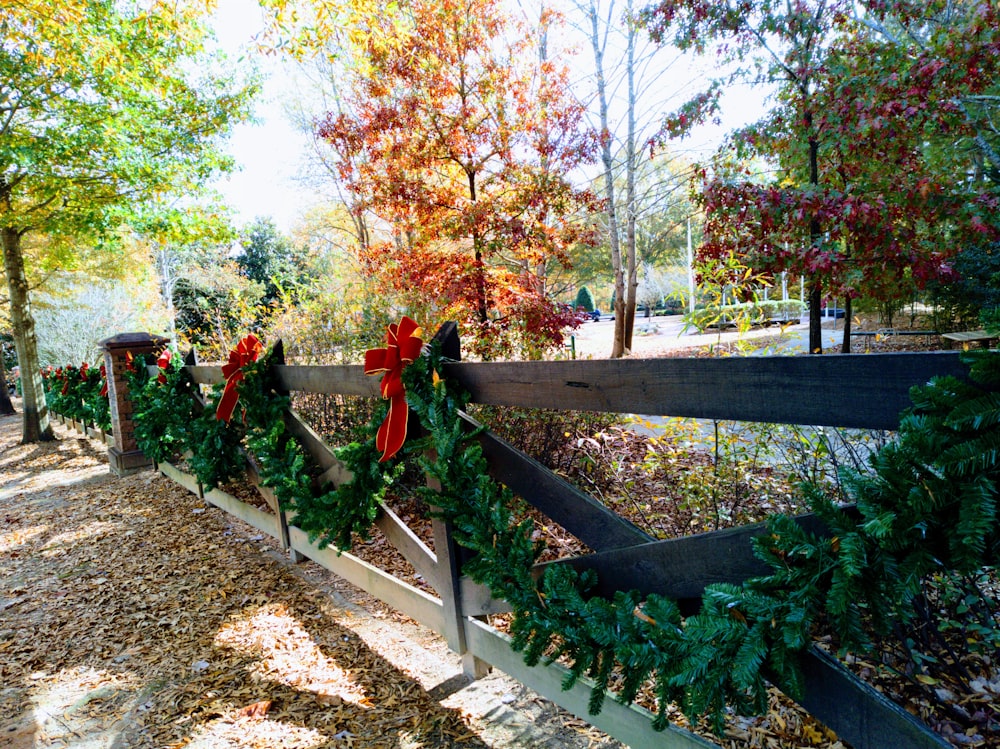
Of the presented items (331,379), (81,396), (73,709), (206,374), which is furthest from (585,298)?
(73,709)

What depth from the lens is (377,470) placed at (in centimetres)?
281

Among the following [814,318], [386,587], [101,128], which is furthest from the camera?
[101,128]

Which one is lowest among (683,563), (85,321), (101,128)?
(683,563)

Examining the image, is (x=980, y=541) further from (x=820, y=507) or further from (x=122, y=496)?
(x=122, y=496)

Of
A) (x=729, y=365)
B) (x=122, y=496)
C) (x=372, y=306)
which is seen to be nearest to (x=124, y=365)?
(x=122, y=496)

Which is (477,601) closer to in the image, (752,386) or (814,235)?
(752,386)

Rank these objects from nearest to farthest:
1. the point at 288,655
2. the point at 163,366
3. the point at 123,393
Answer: the point at 288,655 → the point at 163,366 → the point at 123,393

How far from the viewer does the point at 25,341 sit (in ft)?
35.3

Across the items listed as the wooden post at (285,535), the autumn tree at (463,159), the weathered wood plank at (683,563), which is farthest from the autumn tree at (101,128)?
the weathered wood plank at (683,563)

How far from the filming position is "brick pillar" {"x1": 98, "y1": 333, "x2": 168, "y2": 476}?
7.22 meters

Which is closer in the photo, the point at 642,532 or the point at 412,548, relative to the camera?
the point at 642,532

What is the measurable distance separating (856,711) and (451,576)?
1619 millimetres

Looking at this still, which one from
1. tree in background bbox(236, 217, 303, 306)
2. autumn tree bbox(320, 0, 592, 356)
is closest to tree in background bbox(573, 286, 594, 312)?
tree in background bbox(236, 217, 303, 306)

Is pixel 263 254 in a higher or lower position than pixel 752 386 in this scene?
higher
